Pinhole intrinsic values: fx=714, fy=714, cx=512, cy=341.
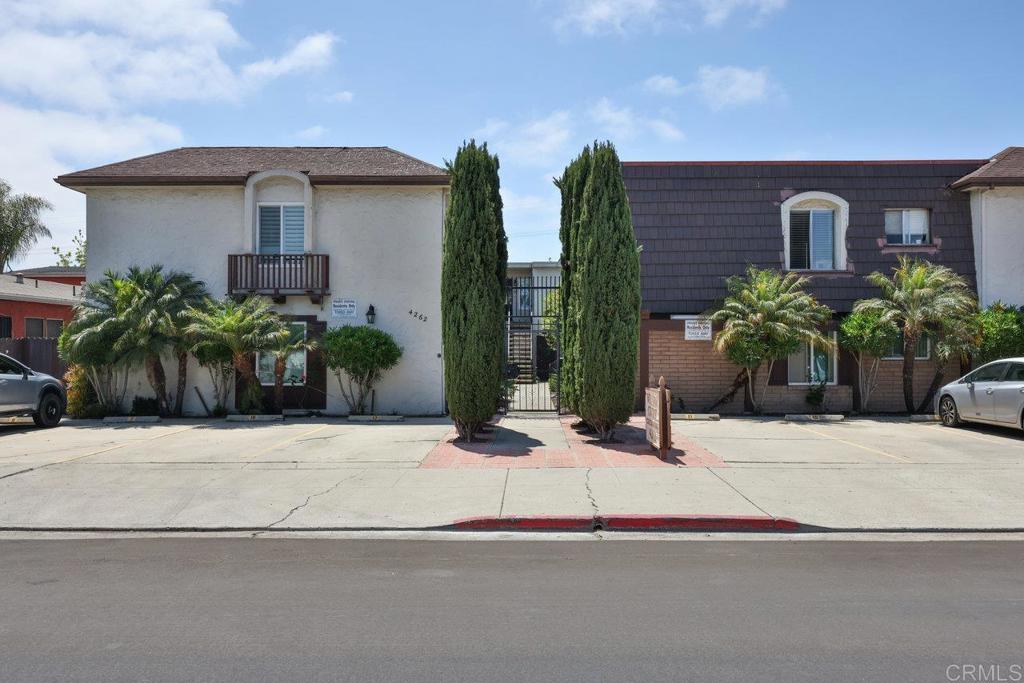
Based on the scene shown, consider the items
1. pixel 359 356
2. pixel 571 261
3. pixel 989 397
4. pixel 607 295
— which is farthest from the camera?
pixel 359 356

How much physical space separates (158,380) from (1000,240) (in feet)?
67.4

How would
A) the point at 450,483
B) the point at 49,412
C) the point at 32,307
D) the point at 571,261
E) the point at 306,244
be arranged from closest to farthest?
the point at 450,483 < the point at 571,261 < the point at 49,412 < the point at 306,244 < the point at 32,307

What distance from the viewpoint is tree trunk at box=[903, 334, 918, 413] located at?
16.6 metres

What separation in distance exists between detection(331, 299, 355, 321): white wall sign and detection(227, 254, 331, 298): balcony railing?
15.5 inches

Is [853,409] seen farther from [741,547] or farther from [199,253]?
[199,253]

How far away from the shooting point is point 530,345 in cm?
2102

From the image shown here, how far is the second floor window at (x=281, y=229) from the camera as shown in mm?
17469

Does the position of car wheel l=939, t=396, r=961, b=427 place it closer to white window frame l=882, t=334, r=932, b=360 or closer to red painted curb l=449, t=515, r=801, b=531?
white window frame l=882, t=334, r=932, b=360

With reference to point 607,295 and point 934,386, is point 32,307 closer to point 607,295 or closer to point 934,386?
point 607,295

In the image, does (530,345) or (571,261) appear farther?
(530,345)

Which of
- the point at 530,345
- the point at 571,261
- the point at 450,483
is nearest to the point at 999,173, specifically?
→ the point at 571,261

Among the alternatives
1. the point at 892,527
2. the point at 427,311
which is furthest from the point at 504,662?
the point at 427,311

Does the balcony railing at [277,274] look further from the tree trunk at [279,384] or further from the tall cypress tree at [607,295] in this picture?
the tall cypress tree at [607,295]

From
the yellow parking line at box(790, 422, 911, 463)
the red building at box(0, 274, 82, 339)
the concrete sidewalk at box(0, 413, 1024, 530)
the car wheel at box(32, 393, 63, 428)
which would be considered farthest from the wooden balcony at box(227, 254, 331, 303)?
the red building at box(0, 274, 82, 339)
